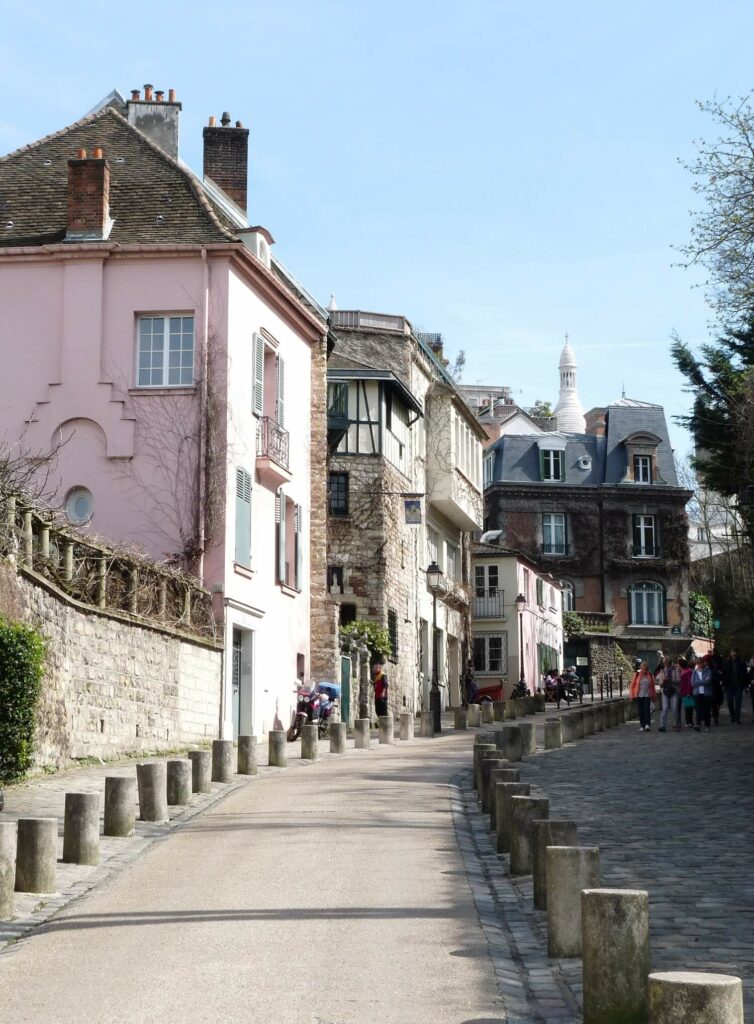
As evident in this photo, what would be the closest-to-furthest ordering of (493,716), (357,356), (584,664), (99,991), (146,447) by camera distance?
1. (99,991)
2. (146,447)
3. (493,716)
4. (357,356)
5. (584,664)

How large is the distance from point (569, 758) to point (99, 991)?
1669 centimetres

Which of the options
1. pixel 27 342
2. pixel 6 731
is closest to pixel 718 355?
pixel 27 342

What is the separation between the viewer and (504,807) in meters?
12.4

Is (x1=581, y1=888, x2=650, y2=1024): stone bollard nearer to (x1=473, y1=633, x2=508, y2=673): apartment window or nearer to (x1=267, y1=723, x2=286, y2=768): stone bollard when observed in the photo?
(x1=267, y1=723, x2=286, y2=768): stone bollard

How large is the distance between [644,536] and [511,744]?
47.2m

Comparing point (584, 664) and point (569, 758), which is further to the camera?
point (584, 664)

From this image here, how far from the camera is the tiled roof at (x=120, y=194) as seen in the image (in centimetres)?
2827

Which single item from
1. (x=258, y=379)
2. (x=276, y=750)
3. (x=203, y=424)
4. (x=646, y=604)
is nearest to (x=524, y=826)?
(x=276, y=750)

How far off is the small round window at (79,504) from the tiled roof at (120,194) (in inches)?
181

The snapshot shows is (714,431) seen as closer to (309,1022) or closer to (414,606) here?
(414,606)

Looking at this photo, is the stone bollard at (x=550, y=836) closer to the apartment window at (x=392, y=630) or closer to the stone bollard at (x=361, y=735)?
the stone bollard at (x=361, y=735)

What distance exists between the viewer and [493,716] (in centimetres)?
3794

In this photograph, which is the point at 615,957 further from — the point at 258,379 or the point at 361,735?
the point at 258,379

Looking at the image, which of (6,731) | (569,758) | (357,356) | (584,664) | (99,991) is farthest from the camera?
(584,664)
